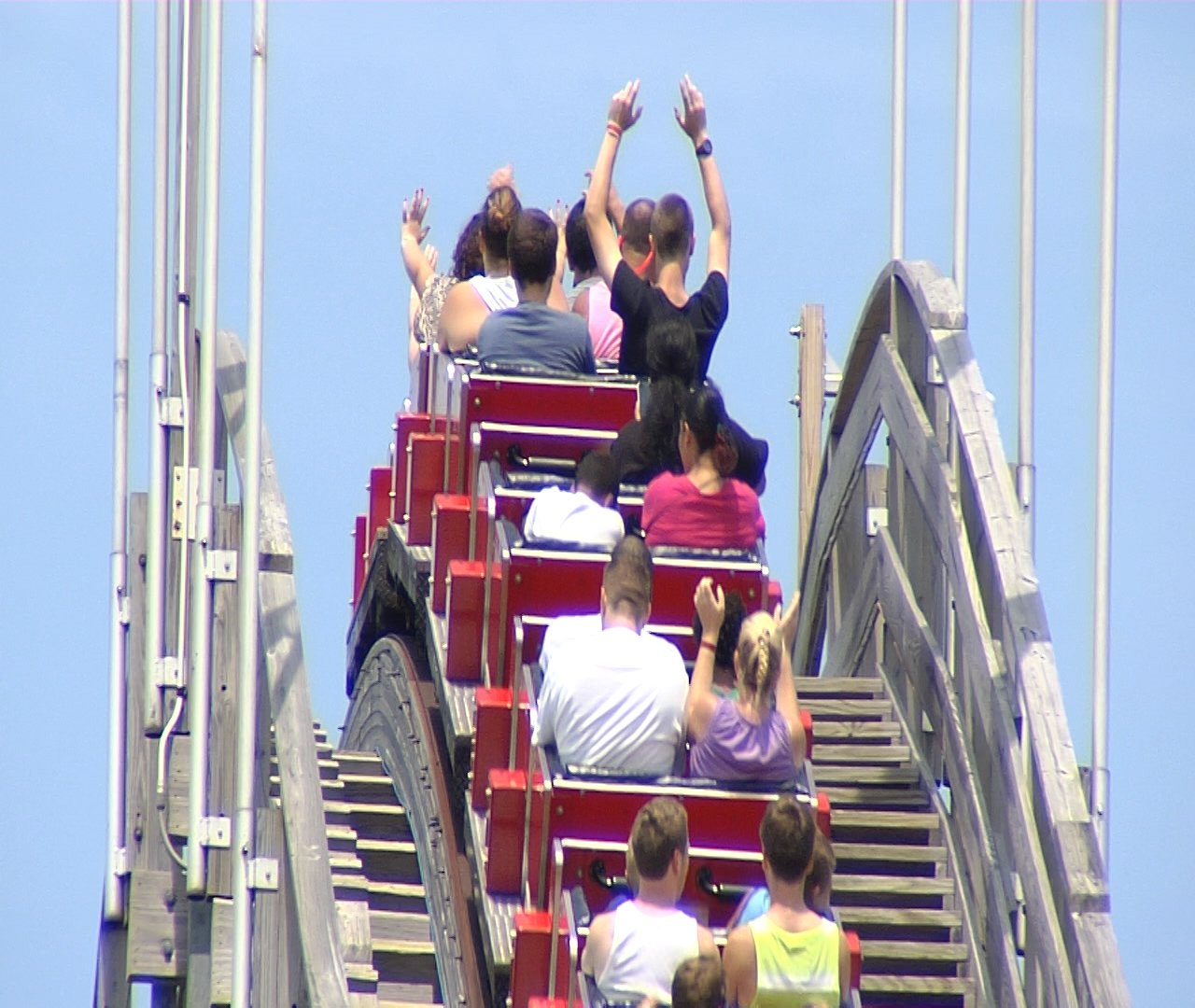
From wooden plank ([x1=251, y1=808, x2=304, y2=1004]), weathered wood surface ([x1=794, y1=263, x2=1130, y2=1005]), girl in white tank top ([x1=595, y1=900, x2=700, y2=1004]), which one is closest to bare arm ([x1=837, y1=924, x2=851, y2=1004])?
girl in white tank top ([x1=595, y1=900, x2=700, y2=1004])

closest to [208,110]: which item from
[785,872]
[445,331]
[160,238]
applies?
[160,238]

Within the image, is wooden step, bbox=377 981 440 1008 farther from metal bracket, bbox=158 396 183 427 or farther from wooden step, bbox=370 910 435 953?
metal bracket, bbox=158 396 183 427

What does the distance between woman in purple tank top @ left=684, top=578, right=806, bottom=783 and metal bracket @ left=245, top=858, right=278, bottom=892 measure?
124 cm

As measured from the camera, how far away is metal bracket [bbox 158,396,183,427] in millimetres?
9922

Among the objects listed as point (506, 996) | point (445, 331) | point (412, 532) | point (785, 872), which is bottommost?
point (506, 996)

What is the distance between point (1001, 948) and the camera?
911 centimetres

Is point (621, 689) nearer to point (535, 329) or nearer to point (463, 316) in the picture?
point (535, 329)

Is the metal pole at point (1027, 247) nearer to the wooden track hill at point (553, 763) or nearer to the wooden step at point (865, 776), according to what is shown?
the wooden track hill at point (553, 763)

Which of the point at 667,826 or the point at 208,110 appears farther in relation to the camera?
the point at 208,110

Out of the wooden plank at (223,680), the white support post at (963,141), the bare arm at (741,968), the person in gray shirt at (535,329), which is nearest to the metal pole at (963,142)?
the white support post at (963,141)

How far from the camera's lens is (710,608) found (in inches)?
316

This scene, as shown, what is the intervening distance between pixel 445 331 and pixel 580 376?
114 cm

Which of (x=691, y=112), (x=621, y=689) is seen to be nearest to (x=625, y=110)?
(x=691, y=112)

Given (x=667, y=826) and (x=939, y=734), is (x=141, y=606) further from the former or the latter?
(x=667, y=826)
